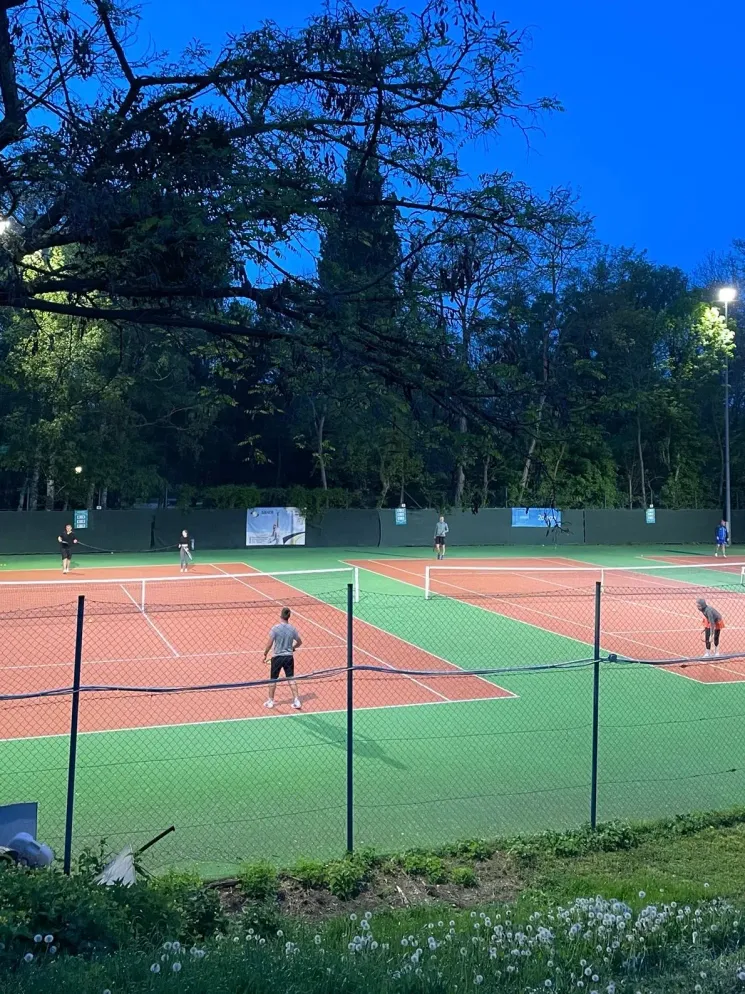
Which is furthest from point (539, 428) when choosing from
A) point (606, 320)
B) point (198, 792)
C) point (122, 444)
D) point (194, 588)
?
point (606, 320)

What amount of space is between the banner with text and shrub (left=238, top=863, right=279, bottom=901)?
37.8m

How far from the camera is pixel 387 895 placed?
314 inches

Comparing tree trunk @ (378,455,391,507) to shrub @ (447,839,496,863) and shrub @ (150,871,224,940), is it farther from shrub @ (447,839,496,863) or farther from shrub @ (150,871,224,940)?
shrub @ (150,871,224,940)

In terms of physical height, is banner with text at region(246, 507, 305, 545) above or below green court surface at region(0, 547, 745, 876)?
above

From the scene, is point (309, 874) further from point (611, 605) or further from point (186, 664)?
point (611, 605)

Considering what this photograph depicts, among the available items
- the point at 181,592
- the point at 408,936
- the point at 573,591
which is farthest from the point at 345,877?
the point at 573,591

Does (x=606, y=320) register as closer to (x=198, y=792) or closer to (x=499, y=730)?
(x=499, y=730)

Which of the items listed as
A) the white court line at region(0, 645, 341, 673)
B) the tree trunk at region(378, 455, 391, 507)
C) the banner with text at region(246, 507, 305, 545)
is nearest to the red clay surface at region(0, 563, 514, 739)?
the white court line at region(0, 645, 341, 673)

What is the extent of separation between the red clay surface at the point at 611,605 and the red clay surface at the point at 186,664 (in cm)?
465

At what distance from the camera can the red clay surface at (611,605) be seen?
1952cm

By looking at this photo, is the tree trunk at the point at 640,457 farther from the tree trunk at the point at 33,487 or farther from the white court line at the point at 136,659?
the white court line at the point at 136,659

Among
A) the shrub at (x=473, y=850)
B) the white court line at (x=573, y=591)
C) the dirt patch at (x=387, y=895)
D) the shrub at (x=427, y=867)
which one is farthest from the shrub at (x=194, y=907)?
the white court line at (x=573, y=591)

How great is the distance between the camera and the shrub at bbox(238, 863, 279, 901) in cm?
783

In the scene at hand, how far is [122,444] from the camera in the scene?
148ft
